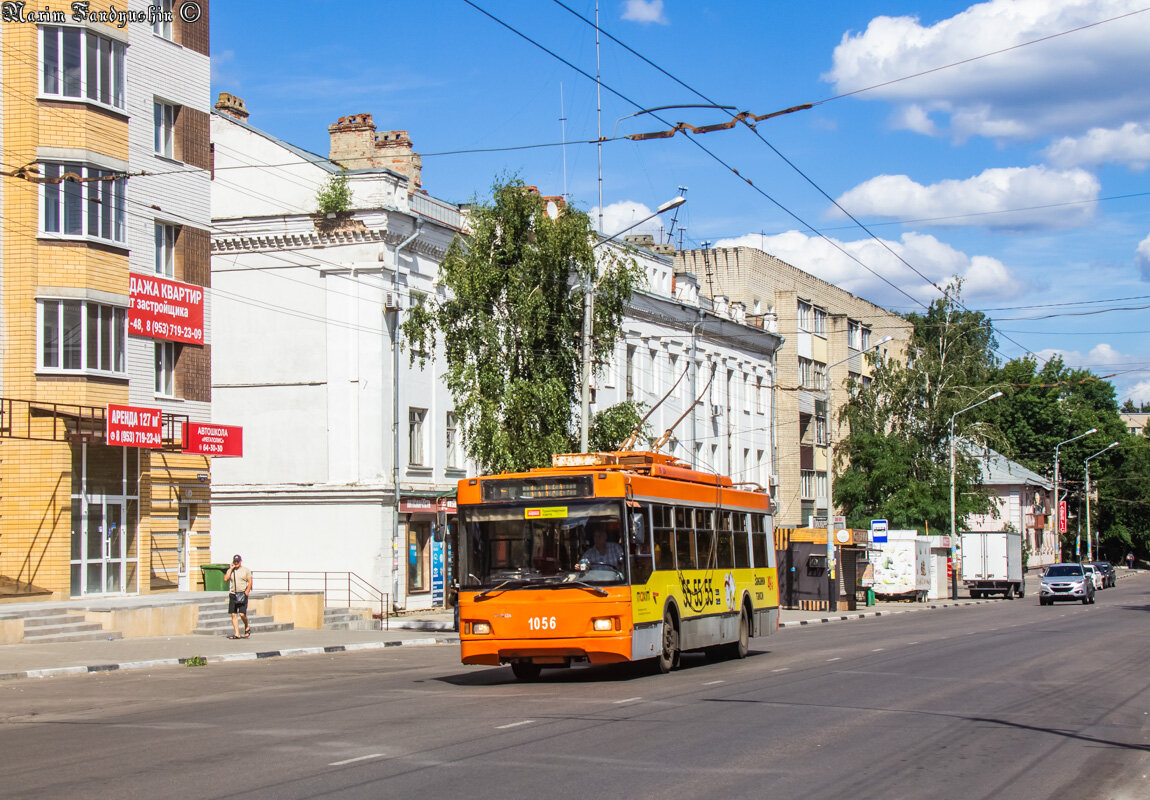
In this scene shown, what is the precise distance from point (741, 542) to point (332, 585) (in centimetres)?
1692

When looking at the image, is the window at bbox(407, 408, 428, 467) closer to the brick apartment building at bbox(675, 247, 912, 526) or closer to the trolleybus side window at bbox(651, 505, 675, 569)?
the trolleybus side window at bbox(651, 505, 675, 569)

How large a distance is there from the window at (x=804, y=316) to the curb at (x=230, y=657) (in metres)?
43.4

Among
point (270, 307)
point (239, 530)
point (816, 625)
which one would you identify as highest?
point (270, 307)

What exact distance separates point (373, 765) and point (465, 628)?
295 inches

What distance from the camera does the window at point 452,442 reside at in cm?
4022

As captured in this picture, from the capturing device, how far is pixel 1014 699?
15500 millimetres

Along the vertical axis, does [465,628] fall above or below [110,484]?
below

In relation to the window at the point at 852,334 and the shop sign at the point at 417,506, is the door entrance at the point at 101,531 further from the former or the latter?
the window at the point at 852,334

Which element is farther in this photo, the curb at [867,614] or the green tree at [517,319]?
the curb at [867,614]

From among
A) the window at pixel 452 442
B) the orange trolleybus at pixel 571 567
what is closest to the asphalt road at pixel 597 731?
the orange trolleybus at pixel 571 567

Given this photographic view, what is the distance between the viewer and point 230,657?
23.1m

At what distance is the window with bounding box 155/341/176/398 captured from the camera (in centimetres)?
3147

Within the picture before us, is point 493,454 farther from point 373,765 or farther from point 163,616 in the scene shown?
point 373,765

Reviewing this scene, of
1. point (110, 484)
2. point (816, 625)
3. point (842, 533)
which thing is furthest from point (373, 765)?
point (842, 533)
